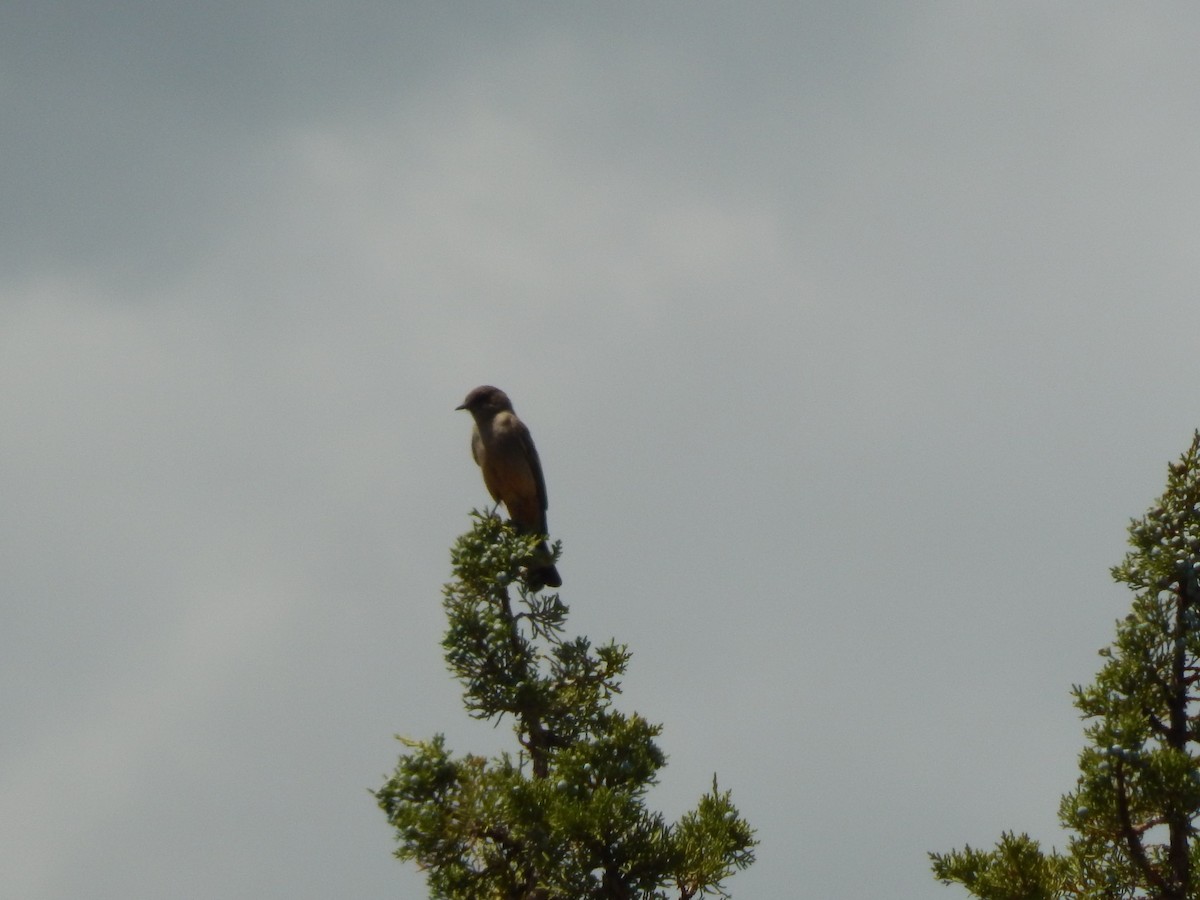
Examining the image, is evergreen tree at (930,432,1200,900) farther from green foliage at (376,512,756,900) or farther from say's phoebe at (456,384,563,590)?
say's phoebe at (456,384,563,590)

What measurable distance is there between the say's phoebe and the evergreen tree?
7.05 meters

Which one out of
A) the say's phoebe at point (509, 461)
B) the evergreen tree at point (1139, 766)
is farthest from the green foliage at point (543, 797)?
the say's phoebe at point (509, 461)

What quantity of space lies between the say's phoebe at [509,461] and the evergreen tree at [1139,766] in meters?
7.05

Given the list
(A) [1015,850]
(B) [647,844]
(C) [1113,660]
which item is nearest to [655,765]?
(B) [647,844]

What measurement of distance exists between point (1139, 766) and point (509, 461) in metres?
8.22

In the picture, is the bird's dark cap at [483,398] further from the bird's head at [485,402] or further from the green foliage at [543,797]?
the green foliage at [543,797]

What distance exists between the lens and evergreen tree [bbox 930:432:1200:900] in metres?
5.38

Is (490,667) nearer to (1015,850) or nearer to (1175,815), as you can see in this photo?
(1015,850)

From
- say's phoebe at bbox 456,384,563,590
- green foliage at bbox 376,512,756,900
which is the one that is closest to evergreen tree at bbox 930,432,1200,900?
green foliage at bbox 376,512,756,900

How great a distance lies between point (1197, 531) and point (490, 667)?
11.4 feet

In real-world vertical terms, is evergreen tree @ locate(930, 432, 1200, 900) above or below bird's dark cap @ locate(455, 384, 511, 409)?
below

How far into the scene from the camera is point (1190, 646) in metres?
5.59

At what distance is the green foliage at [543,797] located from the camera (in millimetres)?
6141

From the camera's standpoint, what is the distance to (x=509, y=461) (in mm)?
12961
